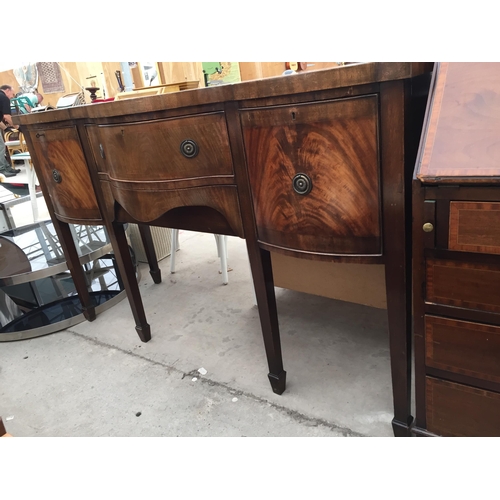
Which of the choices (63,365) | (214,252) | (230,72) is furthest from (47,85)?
(63,365)

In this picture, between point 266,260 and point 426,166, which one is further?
point 266,260

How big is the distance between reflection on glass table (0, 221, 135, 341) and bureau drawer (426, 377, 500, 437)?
1530 mm

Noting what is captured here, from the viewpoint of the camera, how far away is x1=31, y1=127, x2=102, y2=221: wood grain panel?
141 cm

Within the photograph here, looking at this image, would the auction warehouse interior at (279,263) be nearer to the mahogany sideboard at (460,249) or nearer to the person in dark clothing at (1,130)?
A: the mahogany sideboard at (460,249)

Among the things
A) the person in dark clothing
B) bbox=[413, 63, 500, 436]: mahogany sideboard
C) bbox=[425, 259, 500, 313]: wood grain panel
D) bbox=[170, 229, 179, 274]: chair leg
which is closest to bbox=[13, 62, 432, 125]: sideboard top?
bbox=[413, 63, 500, 436]: mahogany sideboard

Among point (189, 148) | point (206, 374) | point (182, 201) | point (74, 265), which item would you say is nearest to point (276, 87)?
point (189, 148)

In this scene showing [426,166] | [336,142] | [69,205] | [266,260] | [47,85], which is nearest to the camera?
[426,166]

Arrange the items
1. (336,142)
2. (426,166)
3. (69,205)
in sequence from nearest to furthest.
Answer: (426,166) → (336,142) → (69,205)

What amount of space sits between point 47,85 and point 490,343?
5.16 m

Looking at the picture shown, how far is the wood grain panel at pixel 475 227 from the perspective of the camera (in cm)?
66

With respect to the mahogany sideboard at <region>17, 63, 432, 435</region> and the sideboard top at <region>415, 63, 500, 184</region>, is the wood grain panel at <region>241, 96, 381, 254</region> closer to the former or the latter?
the mahogany sideboard at <region>17, 63, 432, 435</region>
